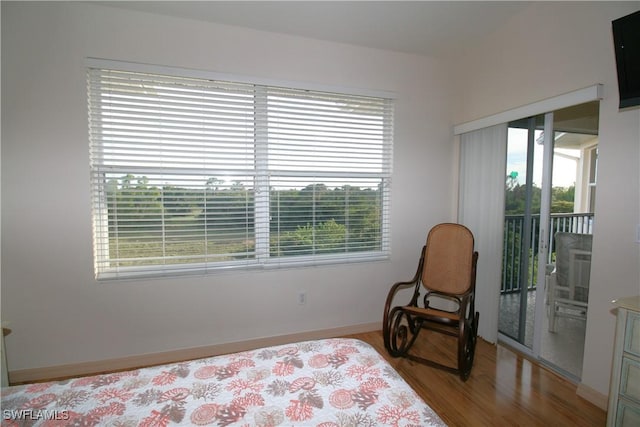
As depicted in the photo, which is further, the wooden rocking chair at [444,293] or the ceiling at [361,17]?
the wooden rocking chair at [444,293]

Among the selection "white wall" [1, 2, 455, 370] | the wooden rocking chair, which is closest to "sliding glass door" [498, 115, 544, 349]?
the wooden rocking chair

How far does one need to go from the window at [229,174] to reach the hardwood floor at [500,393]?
1.19 meters

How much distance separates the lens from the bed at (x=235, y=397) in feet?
3.71

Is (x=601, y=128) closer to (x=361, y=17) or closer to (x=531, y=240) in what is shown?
(x=531, y=240)

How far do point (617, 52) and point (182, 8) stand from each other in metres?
2.84

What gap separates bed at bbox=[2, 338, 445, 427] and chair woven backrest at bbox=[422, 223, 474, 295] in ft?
4.93

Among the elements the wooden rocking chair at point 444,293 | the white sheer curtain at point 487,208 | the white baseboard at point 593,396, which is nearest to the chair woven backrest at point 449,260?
the wooden rocking chair at point 444,293

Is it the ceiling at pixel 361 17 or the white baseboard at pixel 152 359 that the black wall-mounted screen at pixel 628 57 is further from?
the white baseboard at pixel 152 359

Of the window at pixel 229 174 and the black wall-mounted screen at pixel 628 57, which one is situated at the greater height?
the black wall-mounted screen at pixel 628 57

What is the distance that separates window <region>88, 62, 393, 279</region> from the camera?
94.1 inches

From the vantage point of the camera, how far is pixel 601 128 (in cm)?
199

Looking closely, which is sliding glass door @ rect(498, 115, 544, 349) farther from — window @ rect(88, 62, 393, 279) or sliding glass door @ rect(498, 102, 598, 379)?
window @ rect(88, 62, 393, 279)

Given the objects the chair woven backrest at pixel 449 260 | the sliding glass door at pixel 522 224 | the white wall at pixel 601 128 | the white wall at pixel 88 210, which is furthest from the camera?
the chair woven backrest at pixel 449 260

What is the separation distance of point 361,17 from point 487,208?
2001 mm
